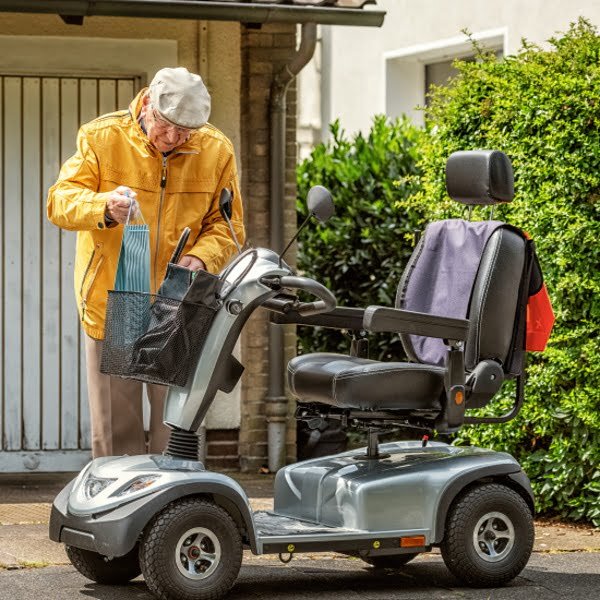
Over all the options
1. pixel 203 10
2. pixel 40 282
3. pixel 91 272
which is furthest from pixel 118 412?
pixel 40 282

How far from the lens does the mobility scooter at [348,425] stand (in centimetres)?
499

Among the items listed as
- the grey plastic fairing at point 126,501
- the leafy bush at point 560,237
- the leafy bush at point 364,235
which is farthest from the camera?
the leafy bush at point 364,235

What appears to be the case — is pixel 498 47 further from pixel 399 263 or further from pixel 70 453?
pixel 70 453

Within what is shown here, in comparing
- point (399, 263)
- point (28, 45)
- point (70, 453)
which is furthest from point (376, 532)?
point (399, 263)

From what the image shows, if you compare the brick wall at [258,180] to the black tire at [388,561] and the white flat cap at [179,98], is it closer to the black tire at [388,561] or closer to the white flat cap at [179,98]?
the black tire at [388,561]

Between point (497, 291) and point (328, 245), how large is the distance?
4.75 meters

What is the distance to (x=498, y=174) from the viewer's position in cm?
571

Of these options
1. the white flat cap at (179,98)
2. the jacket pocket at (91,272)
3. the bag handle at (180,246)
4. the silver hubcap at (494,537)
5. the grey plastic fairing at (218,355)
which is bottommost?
the silver hubcap at (494,537)

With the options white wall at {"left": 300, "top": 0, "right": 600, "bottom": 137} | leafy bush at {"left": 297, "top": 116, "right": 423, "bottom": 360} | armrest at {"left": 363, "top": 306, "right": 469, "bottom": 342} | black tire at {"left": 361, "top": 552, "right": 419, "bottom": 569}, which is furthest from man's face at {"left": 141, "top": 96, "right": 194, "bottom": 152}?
white wall at {"left": 300, "top": 0, "right": 600, "bottom": 137}

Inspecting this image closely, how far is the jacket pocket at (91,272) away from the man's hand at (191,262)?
32 cm

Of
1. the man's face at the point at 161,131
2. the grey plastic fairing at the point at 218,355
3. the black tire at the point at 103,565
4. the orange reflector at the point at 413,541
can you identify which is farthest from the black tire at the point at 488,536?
the man's face at the point at 161,131

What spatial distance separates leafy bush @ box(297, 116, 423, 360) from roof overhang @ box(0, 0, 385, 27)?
7.85 ft

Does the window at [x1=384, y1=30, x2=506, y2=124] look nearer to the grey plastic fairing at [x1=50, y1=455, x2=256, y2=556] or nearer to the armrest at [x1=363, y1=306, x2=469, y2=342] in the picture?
the armrest at [x1=363, y1=306, x2=469, y2=342]

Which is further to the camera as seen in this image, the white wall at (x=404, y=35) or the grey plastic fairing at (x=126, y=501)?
the white wall at (x=404, y=35)
